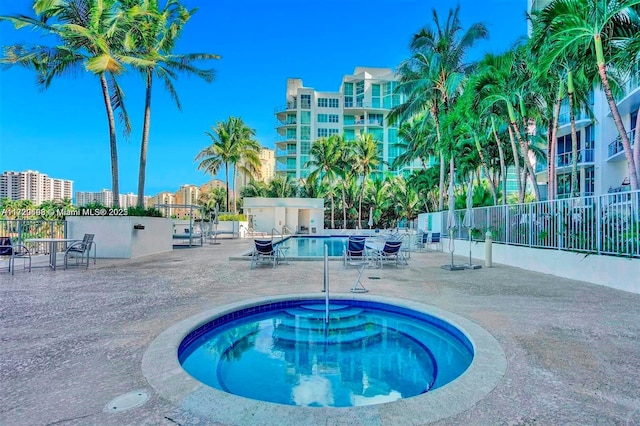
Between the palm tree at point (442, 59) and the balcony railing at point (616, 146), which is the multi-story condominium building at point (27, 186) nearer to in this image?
the palm tree at point (442, 59)

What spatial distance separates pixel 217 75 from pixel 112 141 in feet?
19.5

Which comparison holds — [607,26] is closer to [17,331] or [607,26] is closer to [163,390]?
[163,390]

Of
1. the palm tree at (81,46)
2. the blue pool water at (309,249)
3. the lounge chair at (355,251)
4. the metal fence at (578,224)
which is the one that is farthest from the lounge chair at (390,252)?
the palm tree at (81,46)

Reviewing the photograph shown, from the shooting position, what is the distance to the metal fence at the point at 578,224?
21.2 feet

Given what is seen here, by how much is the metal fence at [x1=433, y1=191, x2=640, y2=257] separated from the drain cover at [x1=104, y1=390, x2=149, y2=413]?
26.1 feet

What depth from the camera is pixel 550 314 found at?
4.66m

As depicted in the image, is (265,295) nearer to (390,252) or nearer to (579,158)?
(390,252)

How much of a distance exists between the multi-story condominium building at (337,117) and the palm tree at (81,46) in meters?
37.2

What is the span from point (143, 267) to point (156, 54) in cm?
886

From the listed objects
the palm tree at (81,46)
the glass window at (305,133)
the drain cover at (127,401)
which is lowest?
the drain cover at (127,401)

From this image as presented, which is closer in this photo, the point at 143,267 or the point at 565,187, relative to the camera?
the point at 143,267

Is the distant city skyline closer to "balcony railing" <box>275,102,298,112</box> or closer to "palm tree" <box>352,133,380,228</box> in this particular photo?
"balcony railing" <box>275,102,298,112</box>

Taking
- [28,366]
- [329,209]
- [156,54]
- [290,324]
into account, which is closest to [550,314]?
[290,324]

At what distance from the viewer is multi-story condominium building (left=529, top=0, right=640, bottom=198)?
57.6 ft
